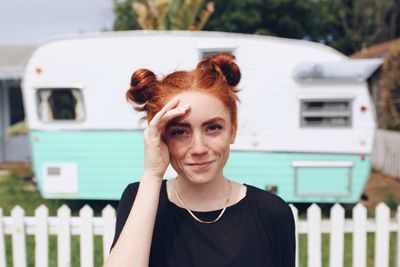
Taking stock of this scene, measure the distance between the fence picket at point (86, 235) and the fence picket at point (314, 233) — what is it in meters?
1.71

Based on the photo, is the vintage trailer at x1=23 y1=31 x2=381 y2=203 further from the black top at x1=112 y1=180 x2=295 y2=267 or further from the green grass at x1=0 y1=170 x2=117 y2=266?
the black top at x1=112 y1=180 x2=295 y2=267

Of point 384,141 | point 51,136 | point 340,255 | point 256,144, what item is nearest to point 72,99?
point 51,136

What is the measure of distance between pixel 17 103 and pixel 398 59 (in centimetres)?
1062

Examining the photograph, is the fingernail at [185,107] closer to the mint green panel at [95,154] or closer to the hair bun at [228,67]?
the hair bun at [228,67]

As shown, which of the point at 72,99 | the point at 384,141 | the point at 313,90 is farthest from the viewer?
the point at 384,141

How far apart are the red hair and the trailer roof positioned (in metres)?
4.92

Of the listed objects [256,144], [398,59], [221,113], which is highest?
[398,59]

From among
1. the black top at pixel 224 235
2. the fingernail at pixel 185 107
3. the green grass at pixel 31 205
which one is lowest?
the green grass at pixel 31 205

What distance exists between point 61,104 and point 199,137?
5765 mm

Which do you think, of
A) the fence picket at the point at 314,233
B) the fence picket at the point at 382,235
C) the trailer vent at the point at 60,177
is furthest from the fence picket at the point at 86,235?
the trailer vent at the point at 60,177

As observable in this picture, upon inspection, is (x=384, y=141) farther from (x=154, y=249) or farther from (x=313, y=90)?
(x=154, y=249)

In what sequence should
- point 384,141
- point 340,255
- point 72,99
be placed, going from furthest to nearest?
point 384,141, point 72,99, point 340,255

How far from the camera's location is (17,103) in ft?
41.9

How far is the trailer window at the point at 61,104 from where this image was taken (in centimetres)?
Result: 675
